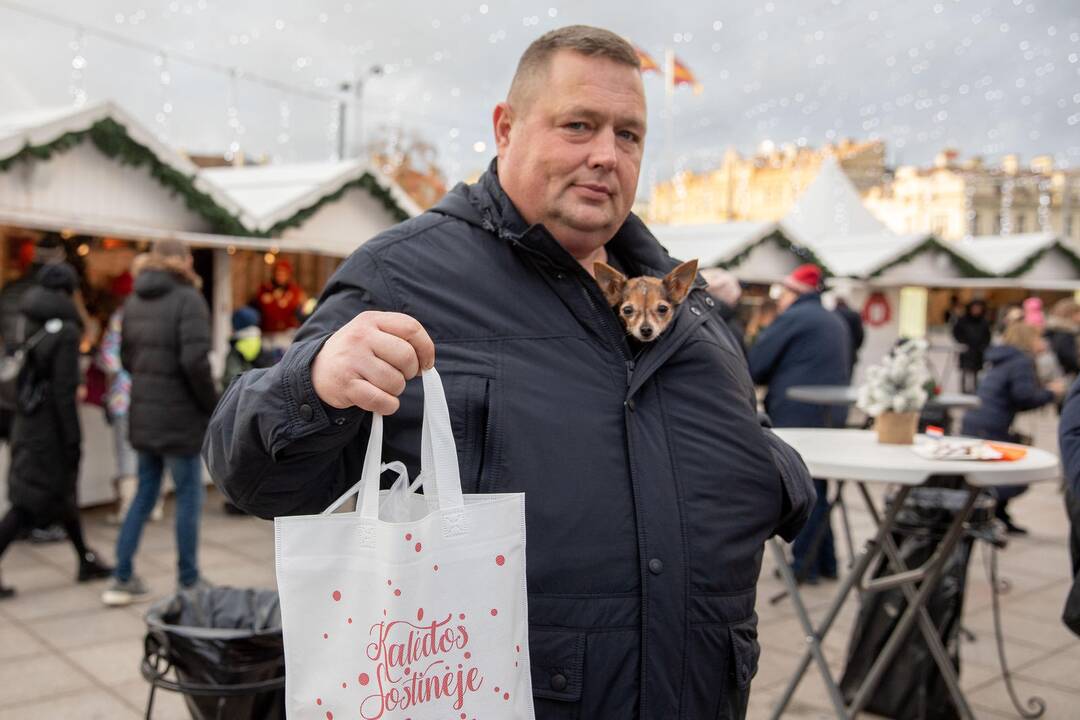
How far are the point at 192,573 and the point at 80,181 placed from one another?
3773 millimetres

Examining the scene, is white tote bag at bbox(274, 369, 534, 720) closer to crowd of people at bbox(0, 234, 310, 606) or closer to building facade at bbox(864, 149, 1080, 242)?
crowd of people at bbox(0, 234, 310, 606)

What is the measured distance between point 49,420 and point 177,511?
0.99 meters

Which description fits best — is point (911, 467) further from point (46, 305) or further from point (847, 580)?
point (46, 305)

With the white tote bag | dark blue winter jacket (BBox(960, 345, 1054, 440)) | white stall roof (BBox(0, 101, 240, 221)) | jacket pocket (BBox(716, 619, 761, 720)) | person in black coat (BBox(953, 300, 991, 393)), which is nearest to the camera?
the white tote bag

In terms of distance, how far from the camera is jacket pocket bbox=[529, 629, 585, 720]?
1.52 metres

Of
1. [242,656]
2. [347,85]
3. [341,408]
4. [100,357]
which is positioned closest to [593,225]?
[341,408]

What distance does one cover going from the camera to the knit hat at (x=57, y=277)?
5.46 metres

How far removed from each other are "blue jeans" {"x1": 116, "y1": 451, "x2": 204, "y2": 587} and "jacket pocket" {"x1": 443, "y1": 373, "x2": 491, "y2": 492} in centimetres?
400

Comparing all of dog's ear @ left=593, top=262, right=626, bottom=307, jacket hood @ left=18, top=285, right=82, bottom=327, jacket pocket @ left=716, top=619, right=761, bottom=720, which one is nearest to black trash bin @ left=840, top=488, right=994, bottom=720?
jacket pocket @ left=716, top=619, right=761, bottom=720

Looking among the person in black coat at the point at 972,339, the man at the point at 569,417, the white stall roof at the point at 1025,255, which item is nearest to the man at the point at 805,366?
the man at the point at 569,417

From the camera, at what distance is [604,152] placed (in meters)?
1.74

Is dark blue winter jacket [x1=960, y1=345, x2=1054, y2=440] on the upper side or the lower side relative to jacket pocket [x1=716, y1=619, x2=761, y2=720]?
upper

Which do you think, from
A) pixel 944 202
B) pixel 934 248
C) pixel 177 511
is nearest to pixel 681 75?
pixel 934 248

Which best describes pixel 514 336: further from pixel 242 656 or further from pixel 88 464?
pixel 88 464
